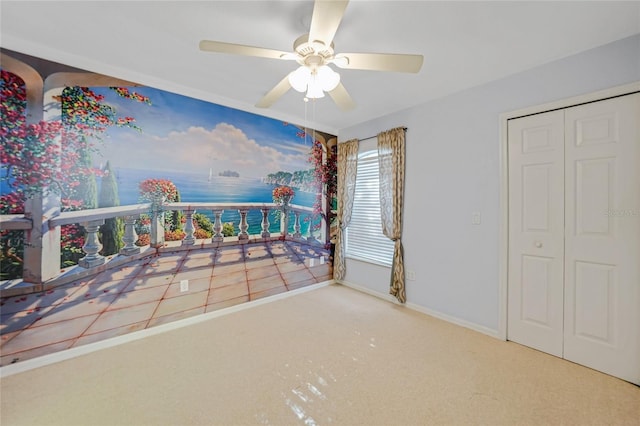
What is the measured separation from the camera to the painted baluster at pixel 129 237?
2385 millimetres

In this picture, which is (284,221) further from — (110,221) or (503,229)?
(503,229)

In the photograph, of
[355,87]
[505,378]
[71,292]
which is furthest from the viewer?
[355,87]

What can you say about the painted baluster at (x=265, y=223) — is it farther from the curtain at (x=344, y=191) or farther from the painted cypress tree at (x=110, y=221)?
the painted cypress tree at (x=110, y=221)

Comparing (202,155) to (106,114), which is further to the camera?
(202,155)

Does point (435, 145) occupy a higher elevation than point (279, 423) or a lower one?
higher

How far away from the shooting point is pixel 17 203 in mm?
1901

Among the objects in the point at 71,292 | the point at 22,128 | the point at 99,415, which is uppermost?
the point at 22,128

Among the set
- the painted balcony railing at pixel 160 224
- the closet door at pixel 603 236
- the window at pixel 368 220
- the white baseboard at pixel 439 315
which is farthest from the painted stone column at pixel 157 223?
the closet door at pixel 603 236

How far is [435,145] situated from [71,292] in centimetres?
386

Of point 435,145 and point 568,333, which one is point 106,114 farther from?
point 568,333

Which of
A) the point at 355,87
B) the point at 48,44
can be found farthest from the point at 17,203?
the point at 355,87

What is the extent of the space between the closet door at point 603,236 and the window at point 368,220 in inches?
71.5

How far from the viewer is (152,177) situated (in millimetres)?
2475

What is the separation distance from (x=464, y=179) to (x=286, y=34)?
7.23 ft
